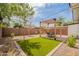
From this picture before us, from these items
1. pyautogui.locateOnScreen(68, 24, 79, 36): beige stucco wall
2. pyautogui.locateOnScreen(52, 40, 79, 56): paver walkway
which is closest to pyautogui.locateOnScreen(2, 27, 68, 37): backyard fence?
pyautogui.locateOnScreen(68, 24, 79, 36): beige stucco wall

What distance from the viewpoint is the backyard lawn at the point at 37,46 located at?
5.36ft

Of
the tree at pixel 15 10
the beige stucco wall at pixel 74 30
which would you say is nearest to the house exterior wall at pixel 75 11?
the beige stucco wall at pixel 74 30

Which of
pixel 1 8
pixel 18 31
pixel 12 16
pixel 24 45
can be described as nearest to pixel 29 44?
pixel 24 45

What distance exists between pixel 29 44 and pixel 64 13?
1.49 ft

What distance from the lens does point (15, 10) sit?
1688mm

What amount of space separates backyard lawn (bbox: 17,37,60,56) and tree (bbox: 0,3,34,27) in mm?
248

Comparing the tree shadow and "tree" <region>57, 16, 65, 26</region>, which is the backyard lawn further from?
"tree" <region>57, 16, 65, 26</region>

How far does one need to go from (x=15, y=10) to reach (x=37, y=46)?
0.42m

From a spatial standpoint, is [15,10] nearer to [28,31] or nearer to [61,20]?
[28,31]

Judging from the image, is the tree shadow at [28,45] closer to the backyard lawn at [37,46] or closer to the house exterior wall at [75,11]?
the backyard lawn at [37,46]

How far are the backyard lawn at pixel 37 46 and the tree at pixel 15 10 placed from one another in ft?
0.81

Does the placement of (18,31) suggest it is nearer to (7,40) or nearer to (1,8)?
(7,40)

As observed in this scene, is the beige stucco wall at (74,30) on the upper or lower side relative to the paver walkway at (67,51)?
upper

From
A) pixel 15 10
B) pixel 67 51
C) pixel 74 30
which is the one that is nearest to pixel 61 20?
pixel 74 30
